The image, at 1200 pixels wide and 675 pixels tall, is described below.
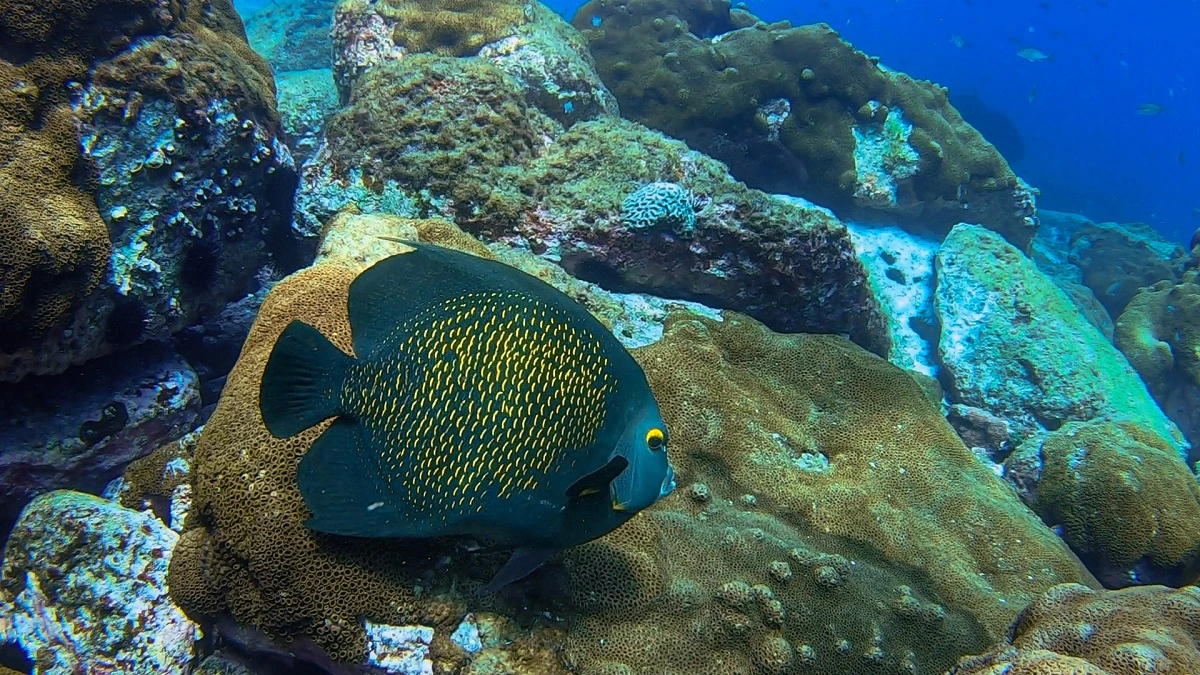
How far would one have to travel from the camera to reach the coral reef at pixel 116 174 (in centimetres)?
291

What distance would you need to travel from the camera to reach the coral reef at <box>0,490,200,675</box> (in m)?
2.78

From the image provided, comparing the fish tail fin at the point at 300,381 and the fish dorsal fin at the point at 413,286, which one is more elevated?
the fish dorsal fin at the point at 413,286

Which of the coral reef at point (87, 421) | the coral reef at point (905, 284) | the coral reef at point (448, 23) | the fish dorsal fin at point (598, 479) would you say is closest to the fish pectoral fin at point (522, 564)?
the fish dorsal fin at point (598, 479)

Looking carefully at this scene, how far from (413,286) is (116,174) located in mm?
2720

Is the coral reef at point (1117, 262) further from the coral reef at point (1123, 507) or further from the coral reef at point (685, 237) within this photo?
the coral reef at point (685, 237)

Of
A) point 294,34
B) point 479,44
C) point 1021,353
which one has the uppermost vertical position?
point 1021,353

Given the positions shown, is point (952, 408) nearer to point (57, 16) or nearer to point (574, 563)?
point (574, 563)

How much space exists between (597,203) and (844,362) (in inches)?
97.5

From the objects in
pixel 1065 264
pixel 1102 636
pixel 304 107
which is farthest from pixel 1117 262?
pixel 304 107

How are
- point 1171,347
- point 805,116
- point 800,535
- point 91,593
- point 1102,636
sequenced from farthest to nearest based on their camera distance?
point 1171,347 → point 805,116 → point 800,535 → point 91,593 → point 1102,636

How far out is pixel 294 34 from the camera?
16750 mm

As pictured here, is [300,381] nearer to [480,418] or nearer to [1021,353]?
[480,418]

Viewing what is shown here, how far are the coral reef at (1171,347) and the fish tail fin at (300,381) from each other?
1361 cm

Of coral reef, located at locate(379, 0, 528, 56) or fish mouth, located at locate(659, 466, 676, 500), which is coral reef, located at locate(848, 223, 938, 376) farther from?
fish mouth, located at locate(659, 466, 676, 500)
